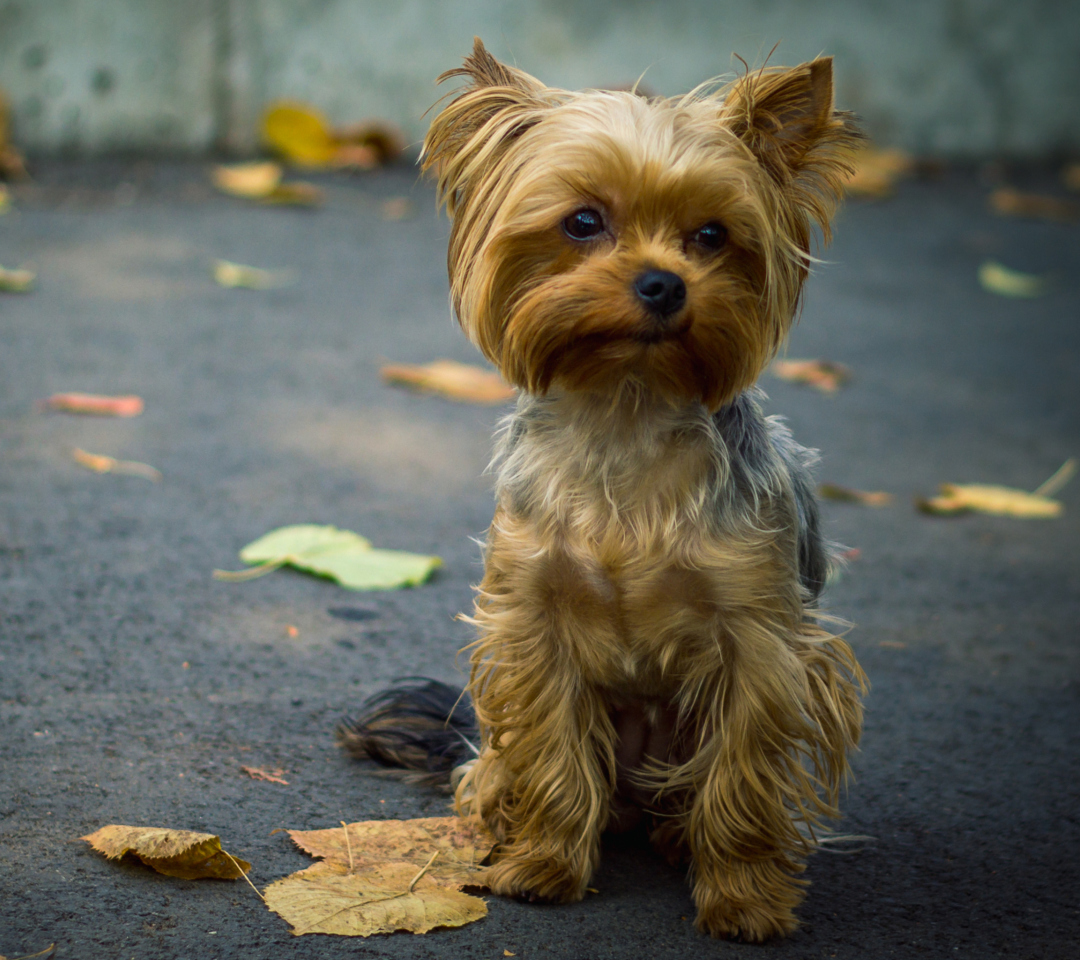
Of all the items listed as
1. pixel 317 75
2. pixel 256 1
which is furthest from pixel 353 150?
pixel 256 1

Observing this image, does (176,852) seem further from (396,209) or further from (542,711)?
(396,209)

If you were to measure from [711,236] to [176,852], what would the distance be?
1577mm

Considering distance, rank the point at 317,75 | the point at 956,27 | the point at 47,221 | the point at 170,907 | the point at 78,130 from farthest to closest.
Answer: the point at 956,27
the point at 317,75
the point at 78,130
the point at 47,221
the point at 170,907

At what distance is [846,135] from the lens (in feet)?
8.55

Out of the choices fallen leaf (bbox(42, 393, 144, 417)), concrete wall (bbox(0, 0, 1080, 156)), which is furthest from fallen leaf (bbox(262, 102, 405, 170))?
fallen leaf (bbox(42, 393, 144, 417))

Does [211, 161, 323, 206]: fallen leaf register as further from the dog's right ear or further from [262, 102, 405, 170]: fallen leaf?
the dog's right ear

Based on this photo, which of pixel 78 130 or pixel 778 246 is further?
pixel 78 130

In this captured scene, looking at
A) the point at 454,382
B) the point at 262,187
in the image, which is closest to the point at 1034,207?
the point at 262,187

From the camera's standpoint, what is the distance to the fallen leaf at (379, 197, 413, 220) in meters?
8.57

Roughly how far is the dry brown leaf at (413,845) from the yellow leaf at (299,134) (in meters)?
7.13

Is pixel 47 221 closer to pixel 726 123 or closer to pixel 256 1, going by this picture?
pixel 256 1

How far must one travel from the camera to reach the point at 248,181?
8.45 m

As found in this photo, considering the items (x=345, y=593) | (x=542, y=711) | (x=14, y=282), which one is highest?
(x=542, y=711)

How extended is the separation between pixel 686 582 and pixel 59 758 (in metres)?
1.46
